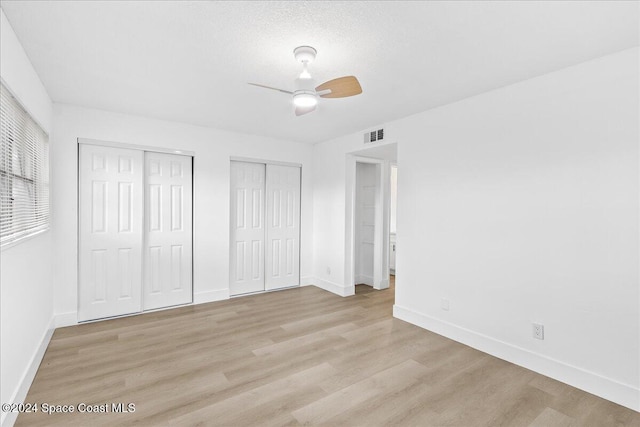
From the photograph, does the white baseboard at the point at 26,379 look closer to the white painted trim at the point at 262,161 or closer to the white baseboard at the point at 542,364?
the white painted trim at the point at 262,161

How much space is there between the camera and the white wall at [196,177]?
343 centimetres

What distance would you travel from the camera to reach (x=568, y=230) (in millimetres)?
2455

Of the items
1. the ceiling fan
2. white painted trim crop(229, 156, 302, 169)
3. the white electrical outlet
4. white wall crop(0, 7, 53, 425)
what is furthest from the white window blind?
the white electrical outlet

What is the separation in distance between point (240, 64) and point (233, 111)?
126 centimetres

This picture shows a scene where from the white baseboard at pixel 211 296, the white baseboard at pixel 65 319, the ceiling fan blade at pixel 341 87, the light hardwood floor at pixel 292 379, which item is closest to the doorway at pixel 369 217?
the light hardwood floor at pixel 292 379

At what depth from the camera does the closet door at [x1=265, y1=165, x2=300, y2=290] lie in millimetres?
5043

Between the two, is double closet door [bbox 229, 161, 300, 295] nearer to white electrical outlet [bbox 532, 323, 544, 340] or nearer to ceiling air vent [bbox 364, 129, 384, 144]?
ceiling air vent [bbox 364, 129, 384, 144]

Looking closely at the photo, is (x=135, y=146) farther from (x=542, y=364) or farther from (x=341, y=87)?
(x=542, y=364)

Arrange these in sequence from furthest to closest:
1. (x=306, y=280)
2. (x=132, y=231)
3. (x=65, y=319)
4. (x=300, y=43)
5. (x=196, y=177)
Answer: (x=306, y=280) < (x=196, y=177) < (x=132, y=231) < (x=65, y=319) < (x=300, y=43)

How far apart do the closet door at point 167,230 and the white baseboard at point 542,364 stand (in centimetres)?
314

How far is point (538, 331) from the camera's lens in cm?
261

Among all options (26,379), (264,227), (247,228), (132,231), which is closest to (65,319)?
(132,231)

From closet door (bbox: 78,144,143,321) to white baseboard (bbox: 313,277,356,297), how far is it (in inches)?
105

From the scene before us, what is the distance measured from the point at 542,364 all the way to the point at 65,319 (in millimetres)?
4777
